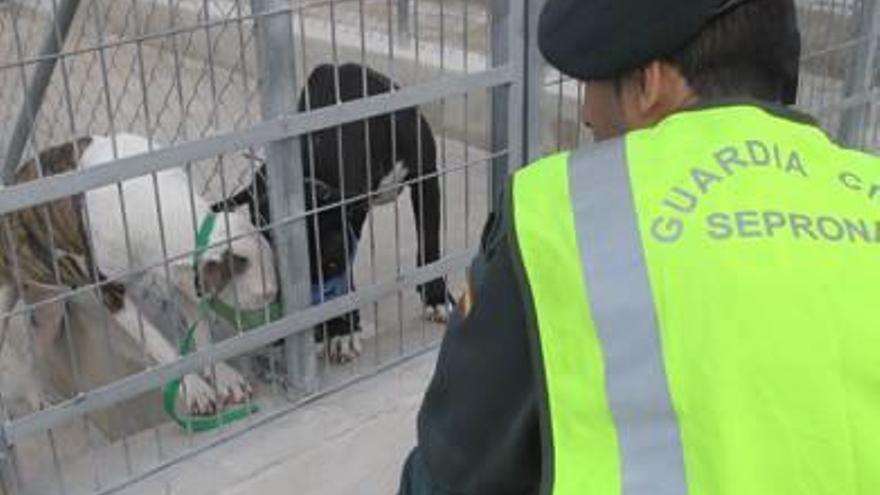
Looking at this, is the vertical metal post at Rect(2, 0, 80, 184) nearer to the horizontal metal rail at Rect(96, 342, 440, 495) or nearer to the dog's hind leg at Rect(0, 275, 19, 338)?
the dog's hind leg at Rect(0, 275, 19, 338)

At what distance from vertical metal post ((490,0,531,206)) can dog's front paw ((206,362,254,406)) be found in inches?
34.3

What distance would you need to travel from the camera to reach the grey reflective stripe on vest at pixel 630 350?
92 centimetres

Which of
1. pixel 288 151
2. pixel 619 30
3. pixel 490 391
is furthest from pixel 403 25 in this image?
pixel 490 391

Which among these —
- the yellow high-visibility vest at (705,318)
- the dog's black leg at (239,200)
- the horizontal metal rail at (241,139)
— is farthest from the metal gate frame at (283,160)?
the yellow high-visibility vest at (705,318)

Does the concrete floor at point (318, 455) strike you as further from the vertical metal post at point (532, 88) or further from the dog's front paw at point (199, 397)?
the vertical metal post at point (532, 88)

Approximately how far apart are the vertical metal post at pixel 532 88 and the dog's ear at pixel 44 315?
54.4 inches

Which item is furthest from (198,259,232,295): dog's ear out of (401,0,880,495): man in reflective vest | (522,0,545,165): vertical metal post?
(401,0,880,495): man in reflective vest

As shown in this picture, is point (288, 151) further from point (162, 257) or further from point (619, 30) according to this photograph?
point (619, 30)

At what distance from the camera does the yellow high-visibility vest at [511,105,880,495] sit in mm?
907

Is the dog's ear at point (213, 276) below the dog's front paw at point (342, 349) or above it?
above

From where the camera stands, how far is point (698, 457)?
917 mm

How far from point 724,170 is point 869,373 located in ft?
0.71

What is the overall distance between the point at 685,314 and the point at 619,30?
374mm

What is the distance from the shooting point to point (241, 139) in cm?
253
